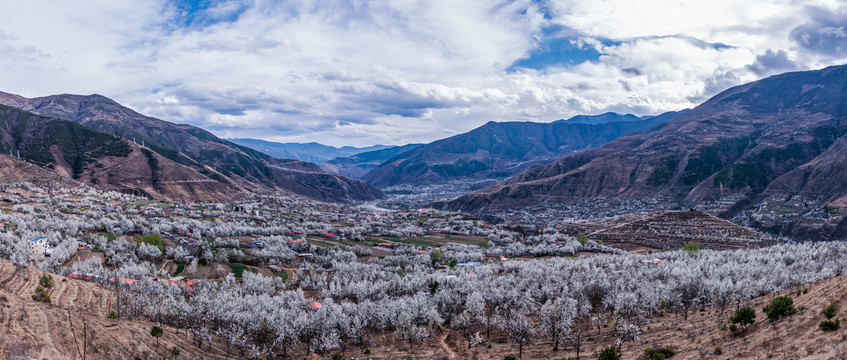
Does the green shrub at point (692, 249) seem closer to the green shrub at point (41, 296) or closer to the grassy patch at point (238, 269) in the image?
the grassy patch at point (238, 269)

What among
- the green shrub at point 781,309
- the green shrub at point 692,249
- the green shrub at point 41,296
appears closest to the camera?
the green shrub at point 781,309

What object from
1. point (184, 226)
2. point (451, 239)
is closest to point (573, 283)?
point (451, 239)

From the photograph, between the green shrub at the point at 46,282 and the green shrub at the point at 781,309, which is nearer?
the green shrub at the point at 781,309

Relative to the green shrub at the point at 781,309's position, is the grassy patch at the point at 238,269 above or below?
below

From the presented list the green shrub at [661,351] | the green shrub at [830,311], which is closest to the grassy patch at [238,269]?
the green shrub at [661,351]

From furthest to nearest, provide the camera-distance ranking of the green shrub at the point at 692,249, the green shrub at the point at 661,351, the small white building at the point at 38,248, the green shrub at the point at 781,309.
Answer: the green shrub at the point at 692,249
the small white building at the point at 38,248
the green shrub at the point at 781,309
the green shrub at the point at 661,351

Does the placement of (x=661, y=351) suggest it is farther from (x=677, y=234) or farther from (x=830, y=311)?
(x=677, y=234)

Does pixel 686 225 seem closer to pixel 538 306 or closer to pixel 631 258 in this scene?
pixel 631 258

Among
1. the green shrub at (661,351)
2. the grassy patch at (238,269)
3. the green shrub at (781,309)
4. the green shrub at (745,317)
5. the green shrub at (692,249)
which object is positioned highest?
the green shrub at (781,309)
